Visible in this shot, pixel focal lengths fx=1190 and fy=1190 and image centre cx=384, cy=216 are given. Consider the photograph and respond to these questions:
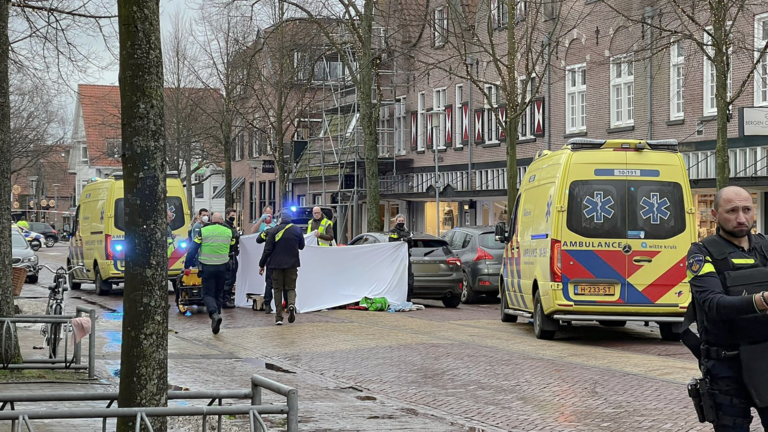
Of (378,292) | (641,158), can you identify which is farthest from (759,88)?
(641,158)

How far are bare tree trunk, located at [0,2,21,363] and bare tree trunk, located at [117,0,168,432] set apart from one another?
533 cm

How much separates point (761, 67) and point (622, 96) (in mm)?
6367

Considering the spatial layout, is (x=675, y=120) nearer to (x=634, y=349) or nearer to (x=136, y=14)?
(x=634, y=349)

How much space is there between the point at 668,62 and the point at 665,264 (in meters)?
16.6

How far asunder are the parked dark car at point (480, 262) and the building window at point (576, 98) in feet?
38.4

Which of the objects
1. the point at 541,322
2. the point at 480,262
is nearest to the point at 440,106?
the point at 480,262

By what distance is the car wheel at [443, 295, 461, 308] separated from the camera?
23.0 metres

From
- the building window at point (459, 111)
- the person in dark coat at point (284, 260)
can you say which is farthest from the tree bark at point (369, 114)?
the person in dark coat at point (284, 260)

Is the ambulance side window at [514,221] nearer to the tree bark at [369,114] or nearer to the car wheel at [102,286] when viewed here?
the car wheel at [102,286]

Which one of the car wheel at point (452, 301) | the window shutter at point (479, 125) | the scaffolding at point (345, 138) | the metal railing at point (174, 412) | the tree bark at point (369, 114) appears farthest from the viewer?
the scaffolding at point (345, 138)

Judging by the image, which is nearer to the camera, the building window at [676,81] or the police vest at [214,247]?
the police vest at [214,247]

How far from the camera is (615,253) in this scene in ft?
50.3

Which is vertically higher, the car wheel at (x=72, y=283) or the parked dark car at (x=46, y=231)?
the parked dark car at (x=46, y=231)

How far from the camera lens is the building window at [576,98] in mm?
35125
